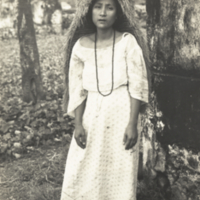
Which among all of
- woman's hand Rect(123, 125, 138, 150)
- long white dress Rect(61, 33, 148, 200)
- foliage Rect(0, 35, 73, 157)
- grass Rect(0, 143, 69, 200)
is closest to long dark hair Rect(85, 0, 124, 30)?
long white dress Rect(61, 33, 148, 200)

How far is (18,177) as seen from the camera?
3.44 meters

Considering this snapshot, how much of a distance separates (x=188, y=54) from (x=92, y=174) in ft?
3.82

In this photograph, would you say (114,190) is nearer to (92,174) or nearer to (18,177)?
(92,174)

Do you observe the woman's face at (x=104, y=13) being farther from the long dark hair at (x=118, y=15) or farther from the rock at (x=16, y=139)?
the rock at (x=16, y=139)

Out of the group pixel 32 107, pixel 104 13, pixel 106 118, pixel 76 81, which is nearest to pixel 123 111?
pixel 106 118

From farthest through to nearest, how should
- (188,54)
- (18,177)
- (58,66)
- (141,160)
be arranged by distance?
(58,66) → (18,177) → (141,160) → (188,54)

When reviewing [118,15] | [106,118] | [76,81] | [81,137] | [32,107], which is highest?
[118,15]

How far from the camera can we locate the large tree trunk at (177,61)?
254cm

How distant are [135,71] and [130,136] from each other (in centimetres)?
42

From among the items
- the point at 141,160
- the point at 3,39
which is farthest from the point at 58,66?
the point at 141,160

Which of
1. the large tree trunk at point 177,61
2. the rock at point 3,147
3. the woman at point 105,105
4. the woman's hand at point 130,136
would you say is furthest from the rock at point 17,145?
the woman's hand at point 130,136

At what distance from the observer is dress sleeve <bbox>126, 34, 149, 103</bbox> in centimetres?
216

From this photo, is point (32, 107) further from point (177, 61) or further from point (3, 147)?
point (177, 61)

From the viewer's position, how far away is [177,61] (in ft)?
8.74
